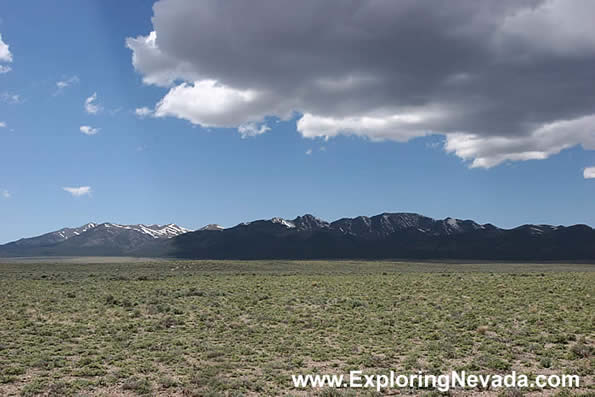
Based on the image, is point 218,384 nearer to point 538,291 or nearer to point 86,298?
point 86,298

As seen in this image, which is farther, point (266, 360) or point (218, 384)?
point (266, 360)

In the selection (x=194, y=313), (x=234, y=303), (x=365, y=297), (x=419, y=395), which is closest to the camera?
(x=419, y=395)

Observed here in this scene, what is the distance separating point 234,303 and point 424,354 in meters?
17.6

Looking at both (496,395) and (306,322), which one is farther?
(306,322)

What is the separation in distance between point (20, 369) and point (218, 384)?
294 inches

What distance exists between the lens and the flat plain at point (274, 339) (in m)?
14.5

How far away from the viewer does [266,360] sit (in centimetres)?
1698

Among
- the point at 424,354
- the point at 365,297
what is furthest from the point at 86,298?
the point at 424,354

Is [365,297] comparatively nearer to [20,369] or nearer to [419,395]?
[419,395]

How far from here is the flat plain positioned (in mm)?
14516

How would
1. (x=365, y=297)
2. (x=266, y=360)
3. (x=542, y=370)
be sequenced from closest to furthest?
1. (x=542, y=370)
2. (x=266, y=360)
3. (x=365, y=297)

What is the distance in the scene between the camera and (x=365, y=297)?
34.1 metres

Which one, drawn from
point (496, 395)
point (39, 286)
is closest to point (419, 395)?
point (496, 395)

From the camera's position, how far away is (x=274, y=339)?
2061cm
